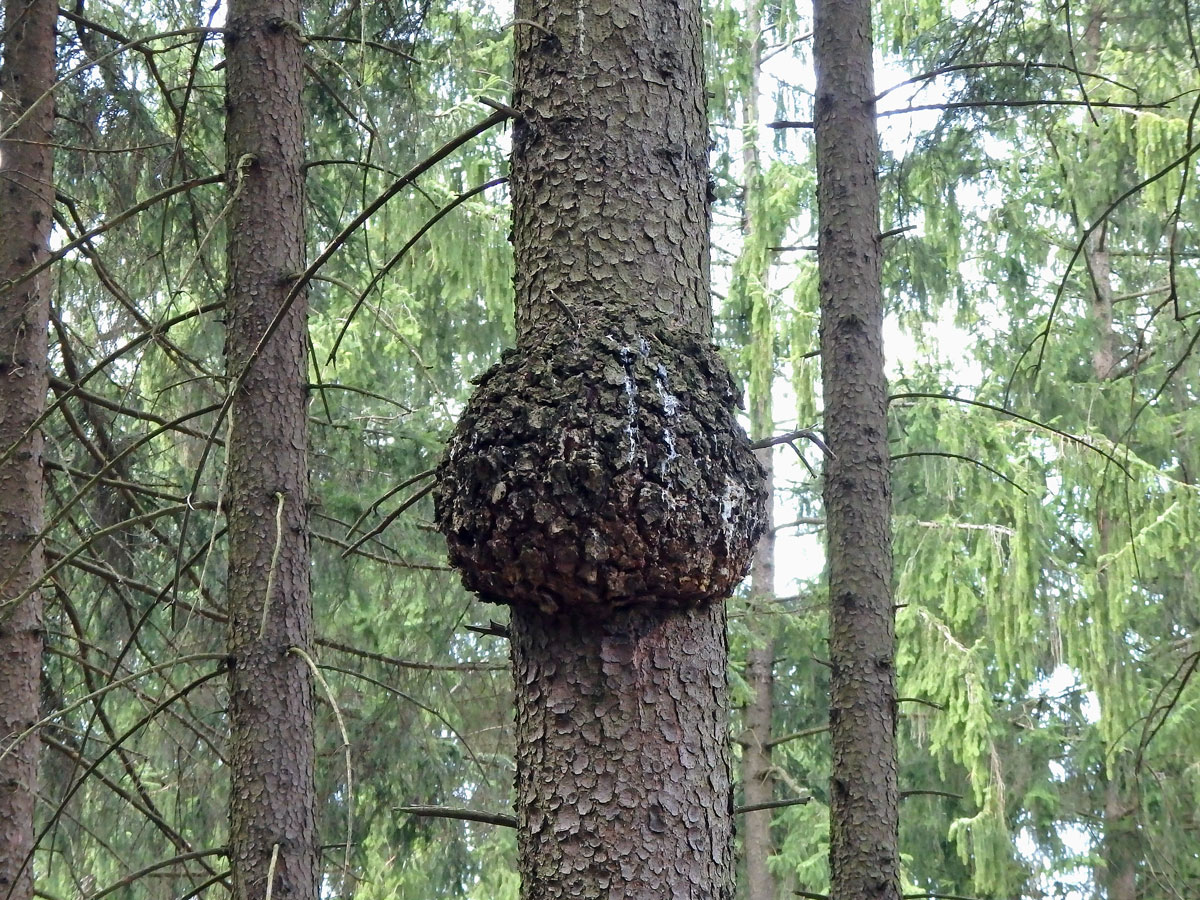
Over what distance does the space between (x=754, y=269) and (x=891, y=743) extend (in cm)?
652

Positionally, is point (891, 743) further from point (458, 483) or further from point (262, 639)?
point (458, 483)

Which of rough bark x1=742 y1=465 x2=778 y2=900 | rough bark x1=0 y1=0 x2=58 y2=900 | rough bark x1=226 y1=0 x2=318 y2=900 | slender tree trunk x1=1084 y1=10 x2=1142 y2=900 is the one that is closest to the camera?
rough bark x1=226 y1=0 x2=318 y2=900

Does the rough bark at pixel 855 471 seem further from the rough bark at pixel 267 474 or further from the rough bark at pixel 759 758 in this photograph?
the rough bark at pixel 759 758

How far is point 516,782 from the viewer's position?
76.2 inches

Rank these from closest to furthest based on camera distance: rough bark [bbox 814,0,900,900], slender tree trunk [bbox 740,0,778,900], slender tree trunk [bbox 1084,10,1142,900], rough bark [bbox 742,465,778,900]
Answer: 1. rough bark [bbox 814,0,900,900]
2. slender tree trunk [bbox 1084,10,1142,900]
3. slender tree trunk [bbox 740,0,778,900]
4. rough bark [bbox 742,465,778,900]

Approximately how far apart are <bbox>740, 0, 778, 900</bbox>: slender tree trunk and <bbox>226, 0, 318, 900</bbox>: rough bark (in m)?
6.60

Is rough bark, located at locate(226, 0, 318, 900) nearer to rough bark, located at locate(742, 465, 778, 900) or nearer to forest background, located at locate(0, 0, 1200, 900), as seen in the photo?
forest background, located at locate(0, 0, 1200, 900)

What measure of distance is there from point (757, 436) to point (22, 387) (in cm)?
888

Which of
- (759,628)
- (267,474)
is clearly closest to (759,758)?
(759,628)

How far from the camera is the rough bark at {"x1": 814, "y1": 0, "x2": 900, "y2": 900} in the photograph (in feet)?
14.1

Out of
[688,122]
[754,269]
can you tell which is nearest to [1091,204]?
[754,269]

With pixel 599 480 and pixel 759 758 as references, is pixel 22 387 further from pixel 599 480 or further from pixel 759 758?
→ pixel 759 758

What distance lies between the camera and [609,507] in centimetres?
176

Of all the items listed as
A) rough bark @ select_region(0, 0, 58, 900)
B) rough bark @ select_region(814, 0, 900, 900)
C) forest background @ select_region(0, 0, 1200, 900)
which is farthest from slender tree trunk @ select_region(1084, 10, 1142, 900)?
rough bark @ select_region(0, 0, 58, 900)
